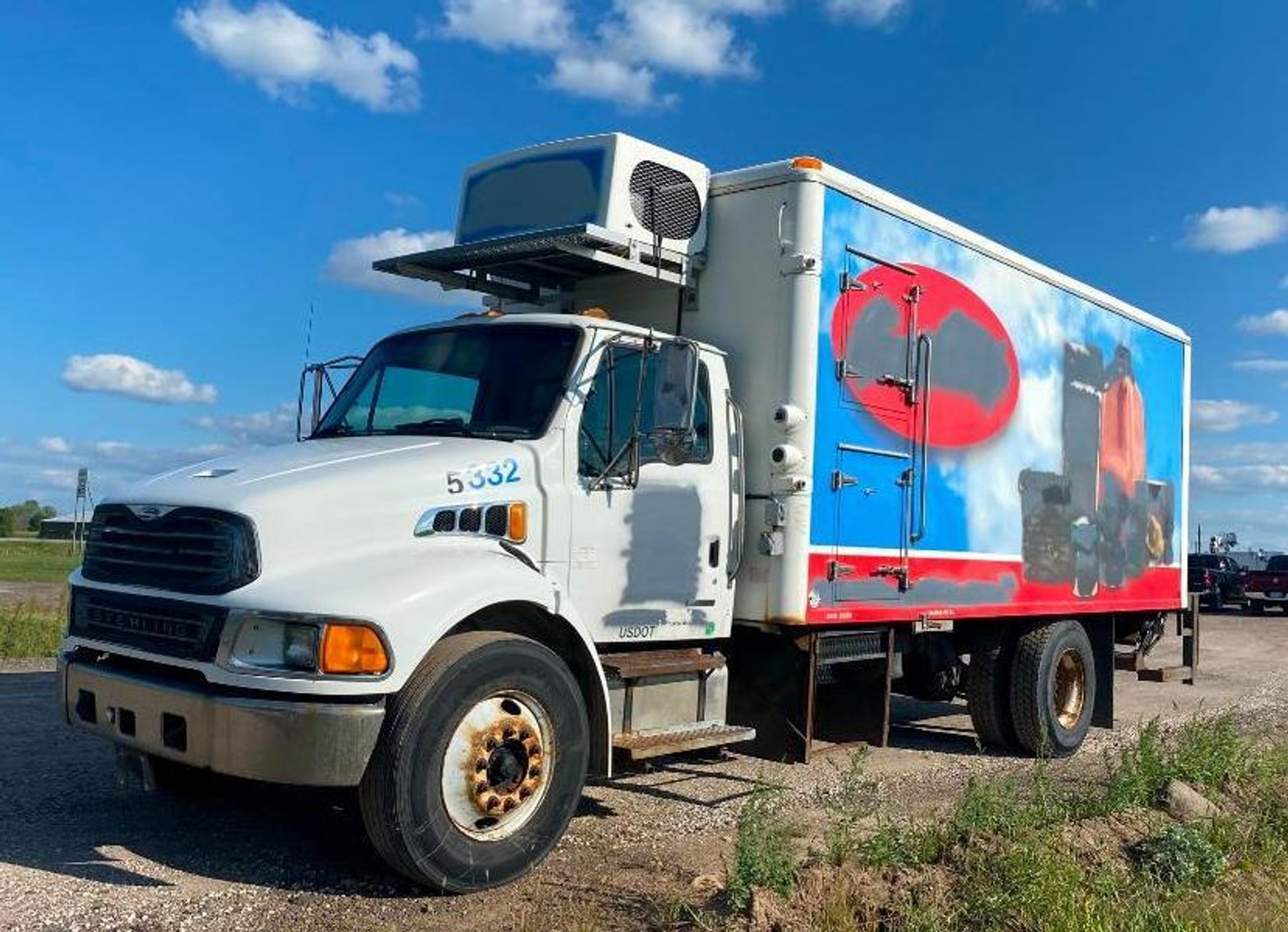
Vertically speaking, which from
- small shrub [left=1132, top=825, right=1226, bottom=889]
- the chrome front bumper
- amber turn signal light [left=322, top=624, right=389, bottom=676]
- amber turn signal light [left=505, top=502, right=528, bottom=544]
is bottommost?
small shrub [left=1132, top=825, right=1226, bottom=889]

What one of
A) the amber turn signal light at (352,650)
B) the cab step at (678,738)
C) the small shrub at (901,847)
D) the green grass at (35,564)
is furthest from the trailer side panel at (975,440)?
the green grass at (35,564)

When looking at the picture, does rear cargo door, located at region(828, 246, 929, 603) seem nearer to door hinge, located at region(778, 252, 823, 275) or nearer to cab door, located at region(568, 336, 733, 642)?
door hinge, located at region(778, 252, 823, 275)

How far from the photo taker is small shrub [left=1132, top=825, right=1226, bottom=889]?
530 centimetres

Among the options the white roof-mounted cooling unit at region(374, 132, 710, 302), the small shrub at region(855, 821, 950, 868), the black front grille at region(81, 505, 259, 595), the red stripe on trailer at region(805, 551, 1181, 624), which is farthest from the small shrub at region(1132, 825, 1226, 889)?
the black front grille at region(81, 505, 259, 595)

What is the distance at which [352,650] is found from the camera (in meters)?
4.60

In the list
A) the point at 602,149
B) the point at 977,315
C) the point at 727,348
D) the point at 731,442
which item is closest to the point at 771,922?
the point at 731,442

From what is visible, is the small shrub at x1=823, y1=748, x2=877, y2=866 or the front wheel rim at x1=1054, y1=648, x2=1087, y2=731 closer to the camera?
the small shrub at x1=823, y1=748, x2=877, y2=866

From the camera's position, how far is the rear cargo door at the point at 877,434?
711 centimetres

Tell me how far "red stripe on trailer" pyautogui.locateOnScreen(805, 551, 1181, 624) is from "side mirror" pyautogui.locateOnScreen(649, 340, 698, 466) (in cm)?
150

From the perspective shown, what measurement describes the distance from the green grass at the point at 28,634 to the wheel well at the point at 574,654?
27.0 ft

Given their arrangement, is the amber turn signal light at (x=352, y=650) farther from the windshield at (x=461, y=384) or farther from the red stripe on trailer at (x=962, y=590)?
the red stripe on trailer at (x=962, y=590)

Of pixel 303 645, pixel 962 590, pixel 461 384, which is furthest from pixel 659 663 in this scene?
pixel 962 590

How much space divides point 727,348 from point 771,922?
3501 mm

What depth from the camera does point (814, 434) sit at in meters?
6.83
